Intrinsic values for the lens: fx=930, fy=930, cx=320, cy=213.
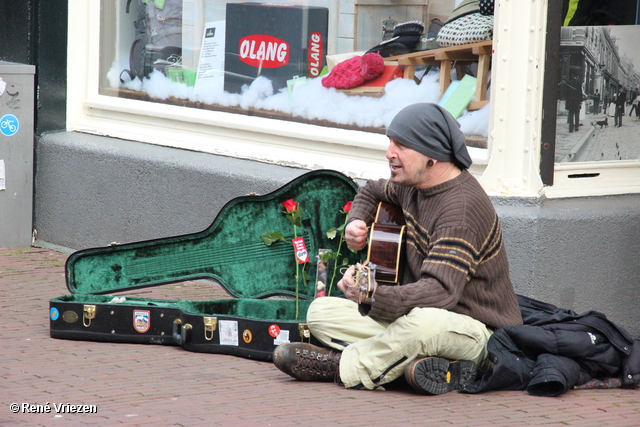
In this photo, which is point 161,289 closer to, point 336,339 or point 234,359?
point 234,359

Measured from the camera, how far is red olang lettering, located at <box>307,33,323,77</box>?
600 cm

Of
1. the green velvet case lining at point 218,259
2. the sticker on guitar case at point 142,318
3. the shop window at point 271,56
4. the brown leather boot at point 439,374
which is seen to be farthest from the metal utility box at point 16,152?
the brown leather boot at point 439,374

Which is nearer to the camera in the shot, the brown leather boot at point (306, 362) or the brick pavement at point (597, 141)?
the brown leather boot at point (306, 362)

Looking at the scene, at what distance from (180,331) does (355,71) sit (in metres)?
2.12

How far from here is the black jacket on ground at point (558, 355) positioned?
3.80 metres

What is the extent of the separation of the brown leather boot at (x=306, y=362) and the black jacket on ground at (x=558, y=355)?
1.93 ft

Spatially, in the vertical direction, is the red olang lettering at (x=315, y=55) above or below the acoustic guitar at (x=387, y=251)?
above

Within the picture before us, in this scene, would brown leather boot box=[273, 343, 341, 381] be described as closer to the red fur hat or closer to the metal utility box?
the red fur hat

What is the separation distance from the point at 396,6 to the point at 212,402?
294 cm

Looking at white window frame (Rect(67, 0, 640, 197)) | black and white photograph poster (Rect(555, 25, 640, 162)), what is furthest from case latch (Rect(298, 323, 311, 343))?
black and white photograph poster (Rect(555, 25, 640, 162))

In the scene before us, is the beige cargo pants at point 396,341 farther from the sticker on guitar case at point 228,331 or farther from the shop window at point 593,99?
the shop window at point 593,99

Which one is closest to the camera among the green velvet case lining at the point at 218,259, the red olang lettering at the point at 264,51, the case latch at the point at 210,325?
the case latch at the point at 210,325

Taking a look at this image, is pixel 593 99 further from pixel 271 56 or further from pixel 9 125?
pixel 9 125

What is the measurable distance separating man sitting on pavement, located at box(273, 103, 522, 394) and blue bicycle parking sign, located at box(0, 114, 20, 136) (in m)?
3.53
